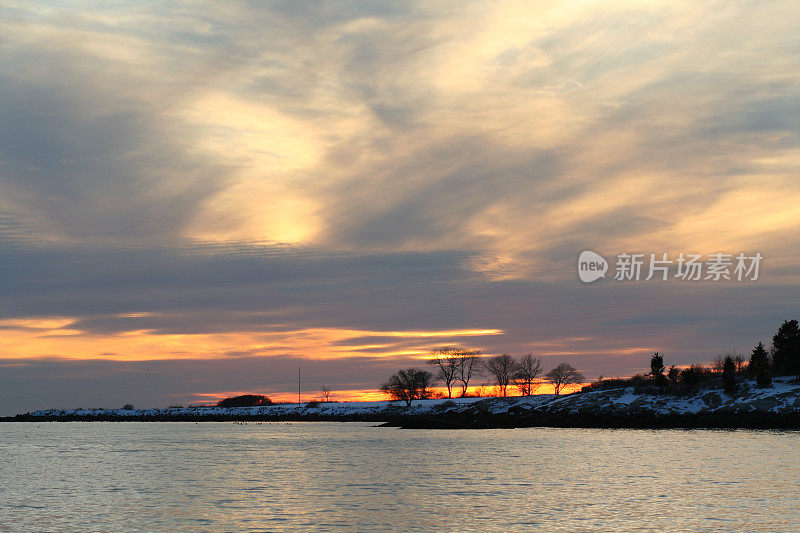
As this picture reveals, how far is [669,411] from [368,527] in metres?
116

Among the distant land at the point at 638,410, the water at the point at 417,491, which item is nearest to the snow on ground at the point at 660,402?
Answer: the distant land at the point at 638,410

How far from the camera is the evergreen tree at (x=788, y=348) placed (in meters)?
131

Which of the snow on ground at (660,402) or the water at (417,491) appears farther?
the snow on ground at (660,402)

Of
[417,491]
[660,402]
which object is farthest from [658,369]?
[417,491]

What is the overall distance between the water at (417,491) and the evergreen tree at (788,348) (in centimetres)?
5936

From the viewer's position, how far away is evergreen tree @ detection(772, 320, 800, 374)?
13112cm

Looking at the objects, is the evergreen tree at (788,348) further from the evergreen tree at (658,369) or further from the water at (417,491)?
the water at (417,491)

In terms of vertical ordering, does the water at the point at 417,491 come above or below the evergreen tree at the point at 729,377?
below

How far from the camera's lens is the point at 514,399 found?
17625 centimetres

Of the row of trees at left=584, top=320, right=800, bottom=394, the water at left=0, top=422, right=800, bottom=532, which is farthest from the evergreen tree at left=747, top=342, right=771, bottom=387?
Result: the water at left=0, top=422, right=800, bottom=532

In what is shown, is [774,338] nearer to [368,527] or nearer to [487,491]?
[487,491]

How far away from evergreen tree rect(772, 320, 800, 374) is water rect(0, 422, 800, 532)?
59359mm

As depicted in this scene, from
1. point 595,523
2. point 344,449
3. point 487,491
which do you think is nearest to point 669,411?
point 344,449

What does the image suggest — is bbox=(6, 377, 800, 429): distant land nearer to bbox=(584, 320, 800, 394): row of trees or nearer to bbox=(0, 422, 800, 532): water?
bbox=(584, 320, 800, 394): row of trees
